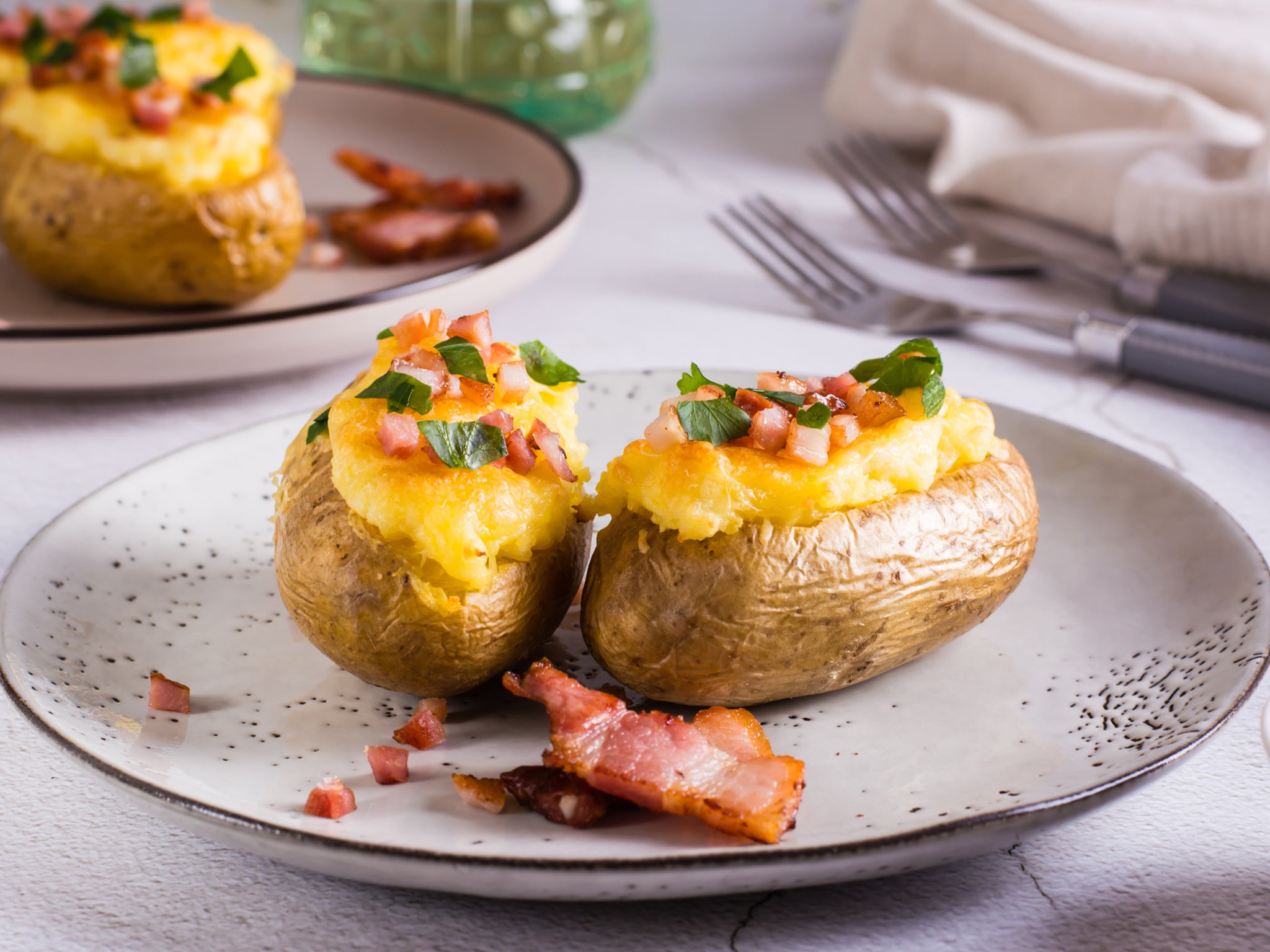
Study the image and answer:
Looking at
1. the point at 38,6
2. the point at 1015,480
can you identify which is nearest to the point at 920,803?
the point at 1015,480

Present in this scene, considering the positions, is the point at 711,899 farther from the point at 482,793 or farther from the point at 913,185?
the point at 913,185

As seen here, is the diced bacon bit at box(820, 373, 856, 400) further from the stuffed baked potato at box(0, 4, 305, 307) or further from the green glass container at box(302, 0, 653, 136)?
the green glass container at box(302, 0, 653, 136)

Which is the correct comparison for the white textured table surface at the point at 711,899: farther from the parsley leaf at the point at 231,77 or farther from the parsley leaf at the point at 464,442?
the parsley leaf at the point at 231,77

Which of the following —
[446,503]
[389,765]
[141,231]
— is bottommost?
[141,231]

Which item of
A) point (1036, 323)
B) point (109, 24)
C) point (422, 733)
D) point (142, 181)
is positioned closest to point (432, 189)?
point (109, 24)

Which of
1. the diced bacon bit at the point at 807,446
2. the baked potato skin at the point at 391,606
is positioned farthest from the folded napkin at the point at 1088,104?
the baked potato skin at the point at 391,606
